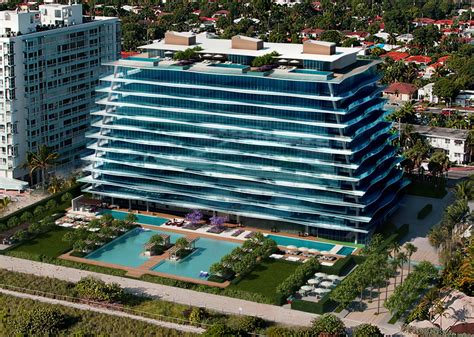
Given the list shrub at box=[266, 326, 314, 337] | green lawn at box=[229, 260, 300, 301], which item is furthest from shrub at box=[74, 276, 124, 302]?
shrub at box=[266, 326, 314, 337]

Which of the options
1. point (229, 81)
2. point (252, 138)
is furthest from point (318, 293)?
point (229, 81)

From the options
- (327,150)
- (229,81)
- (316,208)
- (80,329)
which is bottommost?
(80,329)

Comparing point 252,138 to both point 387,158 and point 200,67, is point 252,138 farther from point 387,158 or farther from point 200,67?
point 387,158

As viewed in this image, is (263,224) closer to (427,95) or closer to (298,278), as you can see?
(298,278)

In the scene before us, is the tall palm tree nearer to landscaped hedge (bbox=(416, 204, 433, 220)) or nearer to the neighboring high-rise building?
the neighboring high-rise building

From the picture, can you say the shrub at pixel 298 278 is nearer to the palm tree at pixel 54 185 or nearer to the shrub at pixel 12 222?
the shrub at pixel 12 222

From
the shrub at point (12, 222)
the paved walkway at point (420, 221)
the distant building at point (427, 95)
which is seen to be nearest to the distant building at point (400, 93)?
the distant building at point (427, 95)
